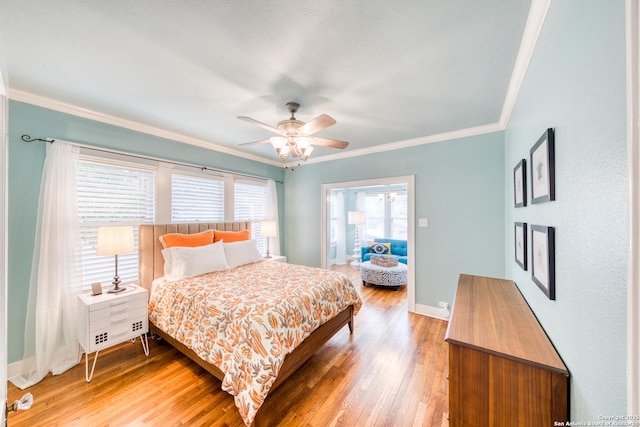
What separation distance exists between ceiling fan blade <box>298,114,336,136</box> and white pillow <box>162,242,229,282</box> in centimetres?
184

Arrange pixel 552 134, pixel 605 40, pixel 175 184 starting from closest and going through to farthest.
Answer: pixel 605 40 → pixel 552 134 → pixel 175 184

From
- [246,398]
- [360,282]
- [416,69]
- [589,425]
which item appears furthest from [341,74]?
[360,282]

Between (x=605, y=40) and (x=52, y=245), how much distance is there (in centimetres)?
369

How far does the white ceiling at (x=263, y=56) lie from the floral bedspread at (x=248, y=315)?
5.60 ft

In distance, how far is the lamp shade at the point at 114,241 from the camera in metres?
2.24

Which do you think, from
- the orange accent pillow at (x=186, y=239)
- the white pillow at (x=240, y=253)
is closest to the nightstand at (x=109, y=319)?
the orange accent pillow at (x=186, y=239)

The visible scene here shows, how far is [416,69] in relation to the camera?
1774 millimetres

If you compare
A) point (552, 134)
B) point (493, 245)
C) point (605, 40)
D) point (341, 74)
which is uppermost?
point (341, 74)

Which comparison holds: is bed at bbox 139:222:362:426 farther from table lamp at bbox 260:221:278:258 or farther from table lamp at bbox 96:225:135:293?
table lamp at bbox 260:221:278:258

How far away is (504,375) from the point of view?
991 millimetres

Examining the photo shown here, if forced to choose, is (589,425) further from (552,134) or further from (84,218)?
(84,218)

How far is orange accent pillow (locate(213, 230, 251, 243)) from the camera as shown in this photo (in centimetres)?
336

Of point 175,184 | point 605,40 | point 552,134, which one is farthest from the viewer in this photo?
point 175,184

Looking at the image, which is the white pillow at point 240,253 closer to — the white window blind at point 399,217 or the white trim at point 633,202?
the white trim at point 633,202
